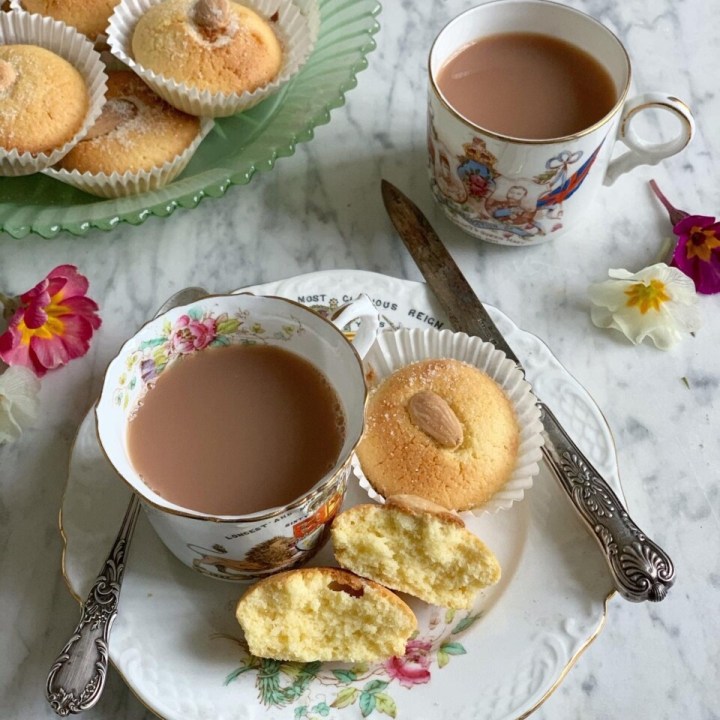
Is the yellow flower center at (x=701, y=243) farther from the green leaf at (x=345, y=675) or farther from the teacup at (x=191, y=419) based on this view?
the green leaf at (x=345, y=675)

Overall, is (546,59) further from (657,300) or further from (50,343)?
(50,343)

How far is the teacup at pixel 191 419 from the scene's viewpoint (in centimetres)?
93

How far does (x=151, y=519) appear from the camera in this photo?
100 cm

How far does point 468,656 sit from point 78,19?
1153mm

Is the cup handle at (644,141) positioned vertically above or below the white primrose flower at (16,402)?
above

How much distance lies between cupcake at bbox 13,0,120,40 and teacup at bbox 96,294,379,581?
67 centimetres

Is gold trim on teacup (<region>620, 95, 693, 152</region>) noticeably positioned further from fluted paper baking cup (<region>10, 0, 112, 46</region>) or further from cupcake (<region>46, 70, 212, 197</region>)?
fluted paper baking cup (<region>10, 0, 112, 46</region>)

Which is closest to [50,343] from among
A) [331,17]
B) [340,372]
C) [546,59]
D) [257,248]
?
[257,248]

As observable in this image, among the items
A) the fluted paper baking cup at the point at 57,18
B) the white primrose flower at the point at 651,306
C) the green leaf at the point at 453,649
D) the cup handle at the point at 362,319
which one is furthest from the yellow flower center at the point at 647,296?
the fluted paper baking cup at the point at 57,18

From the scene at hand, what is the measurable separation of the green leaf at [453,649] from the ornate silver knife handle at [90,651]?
0.38 meters

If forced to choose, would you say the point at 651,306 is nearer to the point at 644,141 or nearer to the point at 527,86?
the point at 644,141

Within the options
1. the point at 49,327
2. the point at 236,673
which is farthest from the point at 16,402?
the point at 236,673

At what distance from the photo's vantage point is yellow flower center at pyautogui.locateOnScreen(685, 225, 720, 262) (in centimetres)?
136

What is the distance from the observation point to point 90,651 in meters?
0.97
